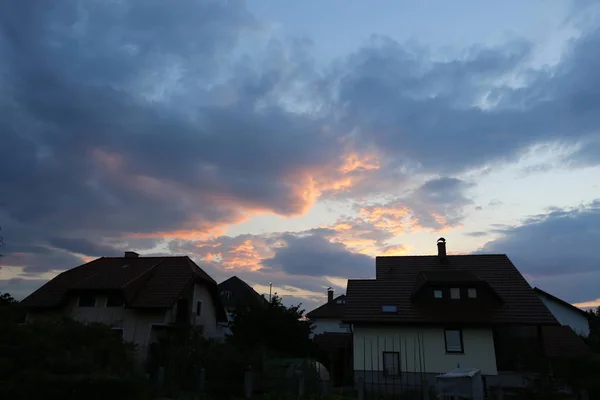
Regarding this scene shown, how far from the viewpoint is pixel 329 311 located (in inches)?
2416

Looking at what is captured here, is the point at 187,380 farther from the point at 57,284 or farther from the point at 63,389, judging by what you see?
the point at 57,284

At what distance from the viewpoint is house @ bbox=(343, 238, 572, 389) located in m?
25.0

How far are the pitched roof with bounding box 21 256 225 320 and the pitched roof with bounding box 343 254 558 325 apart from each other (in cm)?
1281

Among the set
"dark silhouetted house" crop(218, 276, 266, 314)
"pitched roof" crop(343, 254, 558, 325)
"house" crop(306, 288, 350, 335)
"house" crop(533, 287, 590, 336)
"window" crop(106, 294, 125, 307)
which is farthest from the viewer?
"dark silhouetted house" crop(218, 276, 266, 314)

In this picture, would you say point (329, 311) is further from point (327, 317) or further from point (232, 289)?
point (232, 289)

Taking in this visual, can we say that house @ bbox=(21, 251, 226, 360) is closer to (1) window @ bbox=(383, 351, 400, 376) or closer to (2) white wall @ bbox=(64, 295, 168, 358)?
(2) white wall @ bbox=(64, 295, 168, 358)

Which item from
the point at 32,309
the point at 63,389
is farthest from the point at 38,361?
the point at 32,309

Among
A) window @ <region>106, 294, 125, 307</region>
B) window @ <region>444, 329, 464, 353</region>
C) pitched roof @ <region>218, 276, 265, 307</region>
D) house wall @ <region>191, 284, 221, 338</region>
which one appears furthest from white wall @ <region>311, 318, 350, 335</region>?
window @ <region>444, 329, 464, 353</region>

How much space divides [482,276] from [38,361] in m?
25.6

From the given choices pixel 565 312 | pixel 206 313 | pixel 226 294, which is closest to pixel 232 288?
pixel 226 294

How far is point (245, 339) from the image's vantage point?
29.3m

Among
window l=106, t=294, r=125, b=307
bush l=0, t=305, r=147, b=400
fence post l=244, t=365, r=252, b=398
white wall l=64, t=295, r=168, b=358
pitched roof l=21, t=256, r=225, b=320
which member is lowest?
fence post l=244, t=365, r=252, b=398

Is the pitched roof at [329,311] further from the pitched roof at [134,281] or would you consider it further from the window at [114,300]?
the window at [114,300]

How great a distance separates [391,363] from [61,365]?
16776mm
